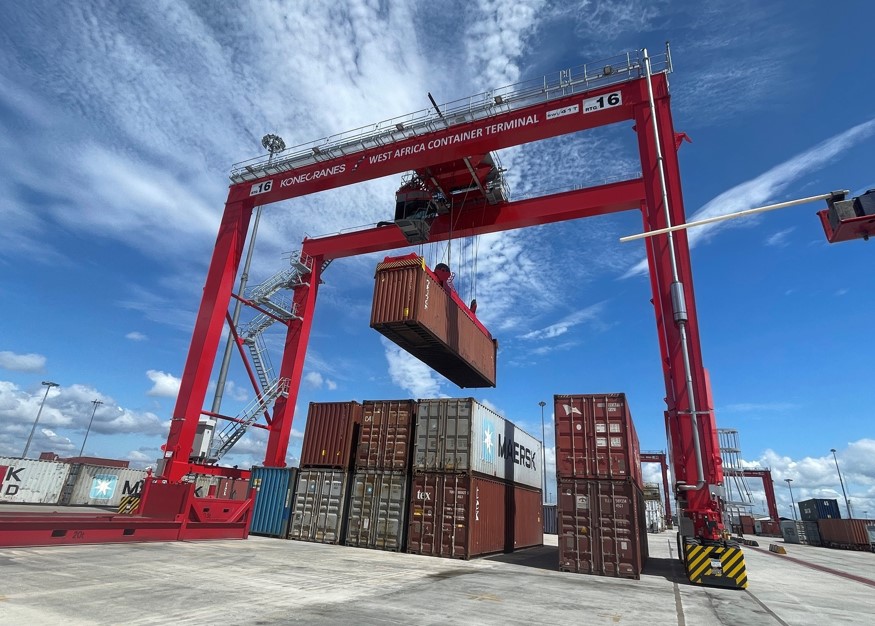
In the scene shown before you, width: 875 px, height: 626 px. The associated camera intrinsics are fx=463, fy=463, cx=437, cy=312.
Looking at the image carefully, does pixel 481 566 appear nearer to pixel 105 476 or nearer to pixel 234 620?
pixel 234 620

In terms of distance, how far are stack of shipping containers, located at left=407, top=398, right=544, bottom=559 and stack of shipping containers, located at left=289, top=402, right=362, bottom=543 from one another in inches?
118

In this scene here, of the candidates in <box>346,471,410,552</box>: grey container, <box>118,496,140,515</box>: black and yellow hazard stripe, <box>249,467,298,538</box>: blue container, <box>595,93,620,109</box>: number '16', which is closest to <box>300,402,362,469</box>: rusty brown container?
<box>249,467,298,538</box>: blue container

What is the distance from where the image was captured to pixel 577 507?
13.9m

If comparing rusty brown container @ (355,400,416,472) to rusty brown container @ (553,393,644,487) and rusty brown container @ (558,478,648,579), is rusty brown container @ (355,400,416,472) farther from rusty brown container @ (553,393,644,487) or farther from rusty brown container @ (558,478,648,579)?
rusty brown container @ (558,478,648,579)

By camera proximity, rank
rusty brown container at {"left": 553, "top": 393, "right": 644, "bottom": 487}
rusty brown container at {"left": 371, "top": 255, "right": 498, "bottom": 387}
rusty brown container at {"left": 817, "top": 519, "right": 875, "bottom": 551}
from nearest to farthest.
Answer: rusty brown container at {"left": 553, "top": 393, "right": 644, "bottom": 487} < rusty brown container at {"left": 371, "top": 255, "right": 498, "bottom": 387} < rusty brown container at {"left": 817, "top": 519, "right": 875, "bottom": 551}

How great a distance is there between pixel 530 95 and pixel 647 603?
629 inches

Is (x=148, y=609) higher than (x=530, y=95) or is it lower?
lower

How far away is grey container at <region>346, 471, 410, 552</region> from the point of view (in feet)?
53.3

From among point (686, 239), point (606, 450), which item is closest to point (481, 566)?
point (606, 450)

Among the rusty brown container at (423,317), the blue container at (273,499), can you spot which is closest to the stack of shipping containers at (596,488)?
the rusty brown container at (423,317)

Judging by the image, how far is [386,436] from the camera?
17.7 m

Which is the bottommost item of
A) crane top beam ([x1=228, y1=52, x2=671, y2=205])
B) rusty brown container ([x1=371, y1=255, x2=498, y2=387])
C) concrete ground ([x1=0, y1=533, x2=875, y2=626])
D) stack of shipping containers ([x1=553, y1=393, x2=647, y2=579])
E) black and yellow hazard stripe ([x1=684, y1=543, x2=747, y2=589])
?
concrete ground ([x1=0, y1=533, x2=875, y2=626])

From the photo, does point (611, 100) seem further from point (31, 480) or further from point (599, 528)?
point (31, 480)

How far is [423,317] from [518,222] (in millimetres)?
7367
